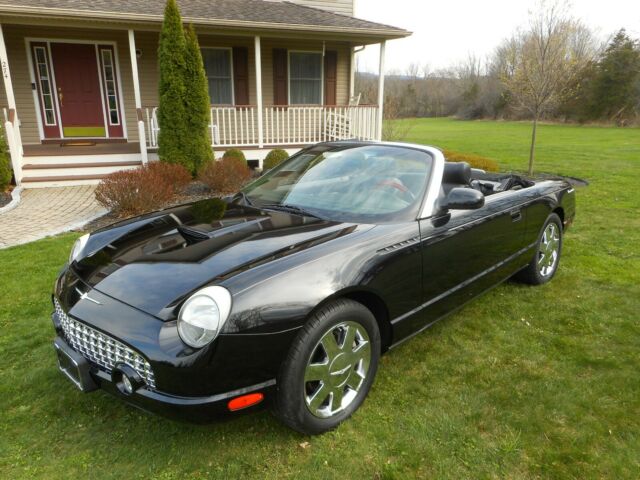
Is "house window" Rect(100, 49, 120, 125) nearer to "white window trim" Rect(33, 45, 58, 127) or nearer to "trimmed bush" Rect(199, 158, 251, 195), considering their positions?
"white window trim" Rect(33, 45, 58, 127)

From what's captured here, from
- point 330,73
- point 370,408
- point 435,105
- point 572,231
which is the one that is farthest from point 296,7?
point 435,105

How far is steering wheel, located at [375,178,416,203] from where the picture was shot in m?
2.99

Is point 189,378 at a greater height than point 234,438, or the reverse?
point 189,378

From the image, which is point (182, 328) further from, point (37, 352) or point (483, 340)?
point (483, 340)

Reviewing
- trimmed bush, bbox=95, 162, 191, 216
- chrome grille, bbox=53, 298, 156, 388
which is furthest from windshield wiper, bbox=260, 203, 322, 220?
trimmed bush, bbox=95, 162, 191, 216

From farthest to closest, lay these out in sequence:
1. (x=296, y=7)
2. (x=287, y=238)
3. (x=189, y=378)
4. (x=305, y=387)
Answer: (x=296, y=7), (x=287, y=238), (x=305, y=387), (x=189, y=378)

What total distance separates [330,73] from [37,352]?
1203cm

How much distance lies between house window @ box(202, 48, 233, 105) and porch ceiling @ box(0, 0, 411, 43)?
1.09 m

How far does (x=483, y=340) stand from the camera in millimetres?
3428

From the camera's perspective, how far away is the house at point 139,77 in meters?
9.76

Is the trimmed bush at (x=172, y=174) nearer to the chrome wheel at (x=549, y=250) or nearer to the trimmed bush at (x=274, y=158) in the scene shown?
the trimmed bush at (x=274, y=158)

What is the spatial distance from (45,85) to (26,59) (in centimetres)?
66

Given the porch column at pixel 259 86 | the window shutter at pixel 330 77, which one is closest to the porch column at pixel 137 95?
the porch column at pixel 259 86

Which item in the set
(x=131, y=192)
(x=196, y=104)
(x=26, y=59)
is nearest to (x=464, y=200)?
(x=131, y=192)
